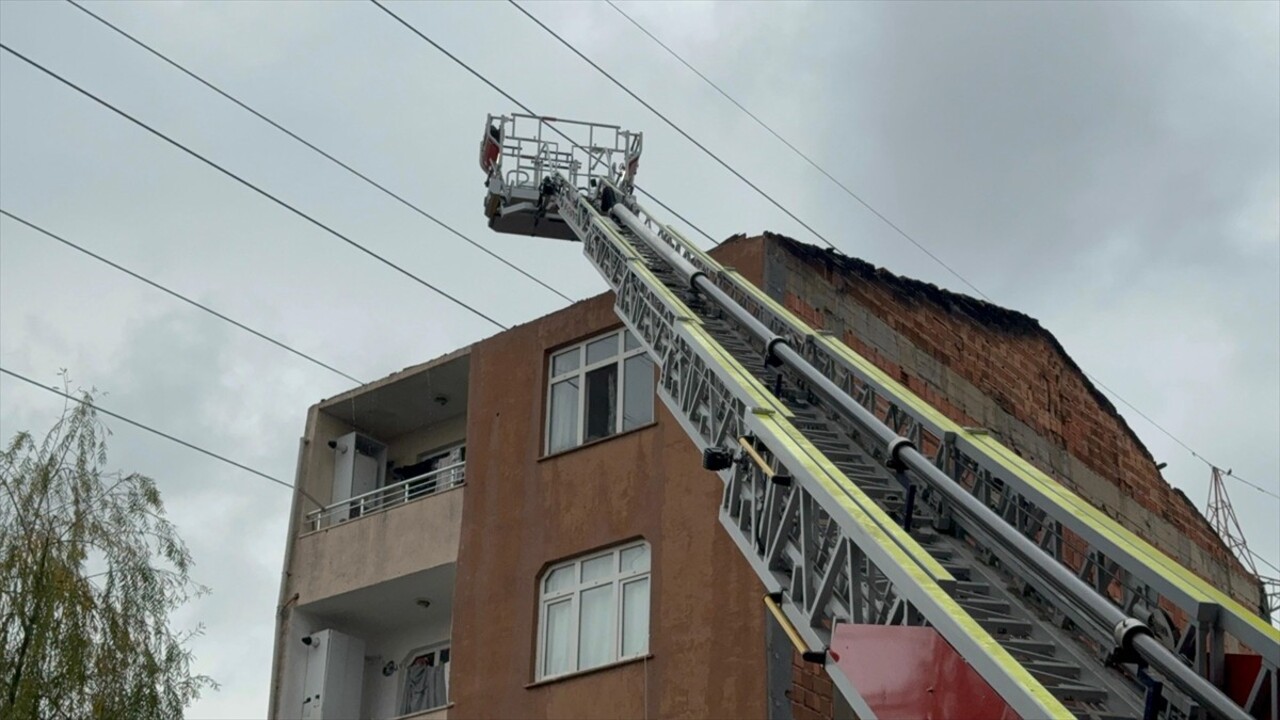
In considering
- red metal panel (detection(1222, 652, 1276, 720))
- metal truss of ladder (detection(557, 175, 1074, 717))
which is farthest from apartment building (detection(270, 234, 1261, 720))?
red metal panel (detection(1222, 652, 1276, 720))

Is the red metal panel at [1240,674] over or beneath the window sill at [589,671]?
beneath

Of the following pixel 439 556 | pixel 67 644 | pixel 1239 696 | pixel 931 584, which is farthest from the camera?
pixel 439 556

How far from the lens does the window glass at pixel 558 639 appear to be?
1944 centimetres

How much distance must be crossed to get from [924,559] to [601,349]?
12509 mm

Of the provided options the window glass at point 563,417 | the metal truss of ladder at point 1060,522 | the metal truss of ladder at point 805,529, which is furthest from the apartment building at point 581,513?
the metal truss of ladder at point 1060,522

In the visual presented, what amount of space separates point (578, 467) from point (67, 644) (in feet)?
20.7

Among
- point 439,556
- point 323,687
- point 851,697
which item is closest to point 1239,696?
point 851,697

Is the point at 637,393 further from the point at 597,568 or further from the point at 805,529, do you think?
the point at 805,529

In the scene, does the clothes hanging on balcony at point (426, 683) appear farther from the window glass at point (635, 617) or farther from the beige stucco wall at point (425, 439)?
the window glass at point (635, 617)

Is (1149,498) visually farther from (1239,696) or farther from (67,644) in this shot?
(1239,696)

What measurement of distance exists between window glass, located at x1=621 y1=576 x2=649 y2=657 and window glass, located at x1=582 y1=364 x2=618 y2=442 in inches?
86.0

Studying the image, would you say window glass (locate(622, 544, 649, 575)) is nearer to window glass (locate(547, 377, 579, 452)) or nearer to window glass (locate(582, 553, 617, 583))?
window glass (locate(582, 553, 617, 583))

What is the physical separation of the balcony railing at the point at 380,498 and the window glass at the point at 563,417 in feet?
7.55

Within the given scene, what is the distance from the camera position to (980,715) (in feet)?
26.6
